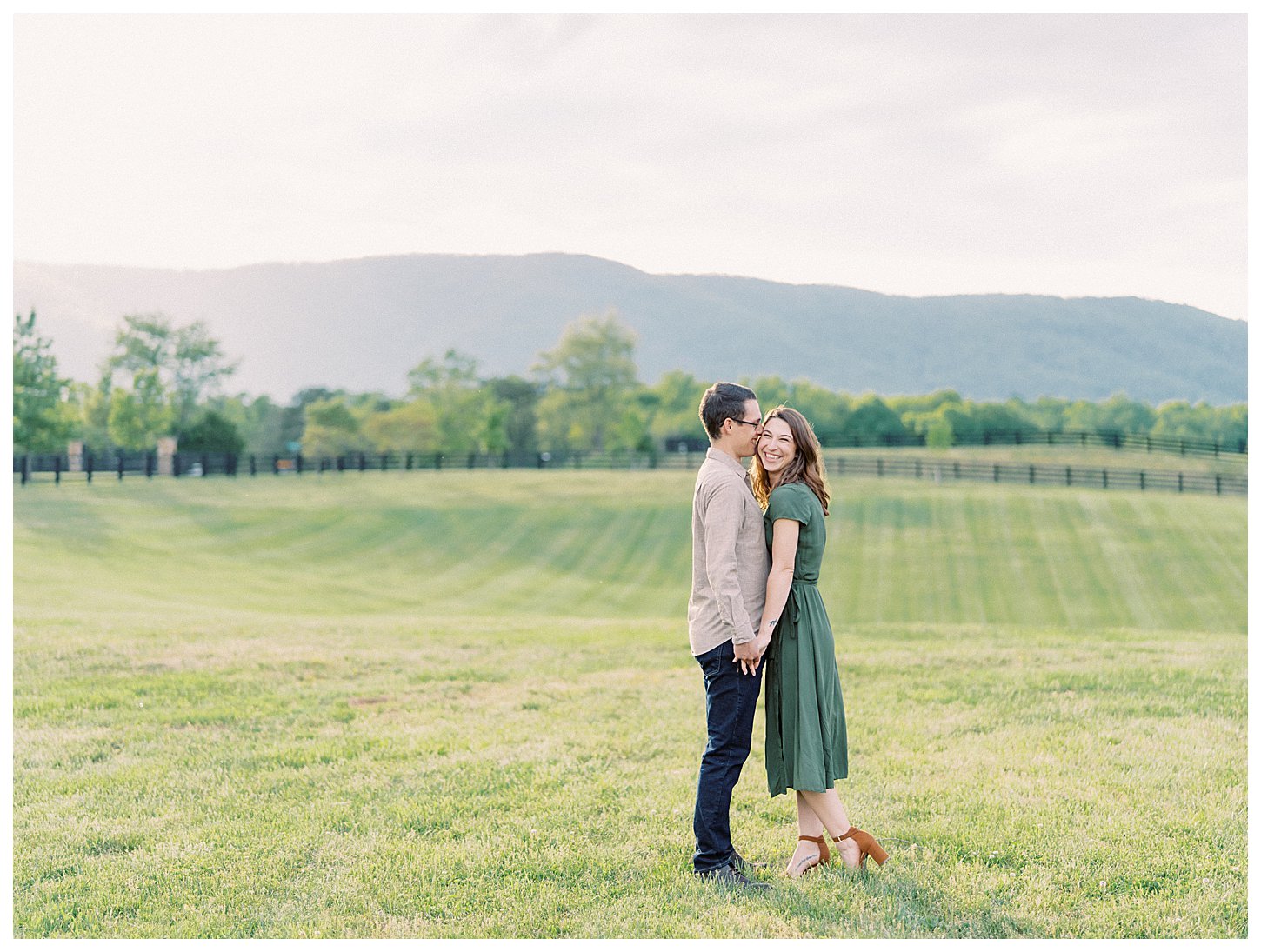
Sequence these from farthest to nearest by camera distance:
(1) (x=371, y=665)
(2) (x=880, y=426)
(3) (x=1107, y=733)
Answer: (2) (x=880, y=426) < (1) (x=371, y=665) < (3) (x=1107, y=733)

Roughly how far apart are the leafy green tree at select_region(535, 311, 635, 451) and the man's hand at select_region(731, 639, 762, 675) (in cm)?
9341

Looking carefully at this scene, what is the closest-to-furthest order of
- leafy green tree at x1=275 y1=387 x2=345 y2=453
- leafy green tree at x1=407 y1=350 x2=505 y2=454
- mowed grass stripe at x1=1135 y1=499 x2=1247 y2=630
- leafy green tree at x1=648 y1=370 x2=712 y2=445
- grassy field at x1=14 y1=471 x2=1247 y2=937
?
1. grassy field at x1=14 y1=471 x2=1247 y2=937
2. mowed grass stripe at x1=1135 y1=499 x2=1247 y2=630
3. leafy green tree at x1=407 y1=350 x2=505 y2=454
4. leafy green tree at x1=648 y1=370 x2=712 y2=445
5. leafy green tree at x1=275 y1=387 x2=345 y2=453

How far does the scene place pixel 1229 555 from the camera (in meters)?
27.3

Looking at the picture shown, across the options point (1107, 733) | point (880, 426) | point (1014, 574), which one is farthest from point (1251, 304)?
Result: point (880, 426)

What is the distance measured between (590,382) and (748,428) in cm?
9611

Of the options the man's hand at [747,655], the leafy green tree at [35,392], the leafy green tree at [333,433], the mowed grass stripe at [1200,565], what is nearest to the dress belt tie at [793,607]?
the man's hand at [747,655]

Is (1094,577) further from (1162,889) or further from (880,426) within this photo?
(880,426)

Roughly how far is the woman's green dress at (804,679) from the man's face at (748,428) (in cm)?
28

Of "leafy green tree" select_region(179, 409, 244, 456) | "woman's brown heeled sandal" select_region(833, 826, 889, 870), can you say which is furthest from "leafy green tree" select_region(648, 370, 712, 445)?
"woman's brown heeled sandal" select_region(833, 826, 889, 870)

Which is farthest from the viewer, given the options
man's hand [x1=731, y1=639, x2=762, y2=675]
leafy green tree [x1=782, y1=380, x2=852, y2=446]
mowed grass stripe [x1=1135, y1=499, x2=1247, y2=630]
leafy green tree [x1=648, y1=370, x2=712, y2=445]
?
leafy green tree [x1=782, y1=380, x2=852, y2=446]

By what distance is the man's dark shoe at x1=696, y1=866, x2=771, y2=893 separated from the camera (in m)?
4.80

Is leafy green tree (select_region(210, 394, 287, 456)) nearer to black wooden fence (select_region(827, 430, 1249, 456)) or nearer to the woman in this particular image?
black wooden fence (select_region(827, 430, 1249, 456))

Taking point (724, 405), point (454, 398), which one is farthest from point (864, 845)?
point (454, 398)

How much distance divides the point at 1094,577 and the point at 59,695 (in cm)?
2343
